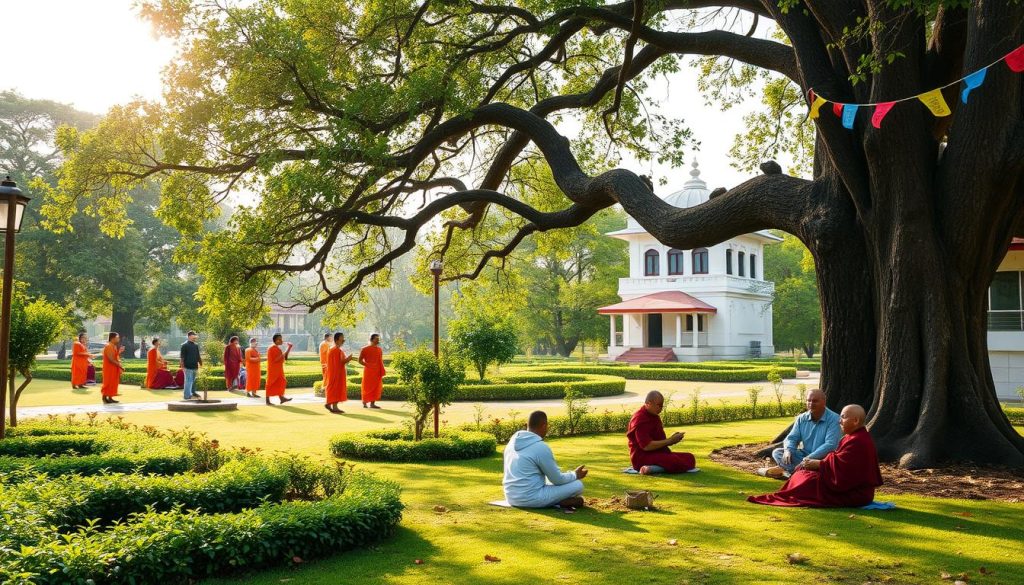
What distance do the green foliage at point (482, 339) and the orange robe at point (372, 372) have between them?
4.00 meters

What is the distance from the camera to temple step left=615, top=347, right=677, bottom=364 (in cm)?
4069

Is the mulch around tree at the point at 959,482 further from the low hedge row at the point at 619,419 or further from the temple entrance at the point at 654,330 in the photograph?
the temple entrance at the point at 654,330

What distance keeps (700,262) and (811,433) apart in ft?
121

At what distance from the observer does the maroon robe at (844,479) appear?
682 centimetres

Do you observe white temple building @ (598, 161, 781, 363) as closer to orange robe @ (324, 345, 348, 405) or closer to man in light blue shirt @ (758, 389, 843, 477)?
orange robe @ (324, 345, 348, 405)

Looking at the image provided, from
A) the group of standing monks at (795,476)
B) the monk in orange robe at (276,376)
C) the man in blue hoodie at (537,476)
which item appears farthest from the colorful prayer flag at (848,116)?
the monk in orange robe at (276,376)

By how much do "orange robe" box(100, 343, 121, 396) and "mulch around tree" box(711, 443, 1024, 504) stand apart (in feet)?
47.4

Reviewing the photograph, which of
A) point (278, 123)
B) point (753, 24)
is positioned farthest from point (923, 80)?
point (278, 123)

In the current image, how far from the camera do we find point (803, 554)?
5.36 meters

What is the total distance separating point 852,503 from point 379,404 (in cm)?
1284

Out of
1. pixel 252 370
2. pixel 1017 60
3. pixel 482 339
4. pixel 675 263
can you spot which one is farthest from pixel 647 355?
pixel 1017 60

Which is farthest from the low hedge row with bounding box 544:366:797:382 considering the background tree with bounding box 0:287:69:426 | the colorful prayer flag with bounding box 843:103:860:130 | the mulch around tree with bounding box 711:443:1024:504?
the colorful prayer flag with bounding box 843:103:860:130

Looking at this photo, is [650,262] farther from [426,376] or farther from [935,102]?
[935,102]

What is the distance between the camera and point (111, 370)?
59.4ft
